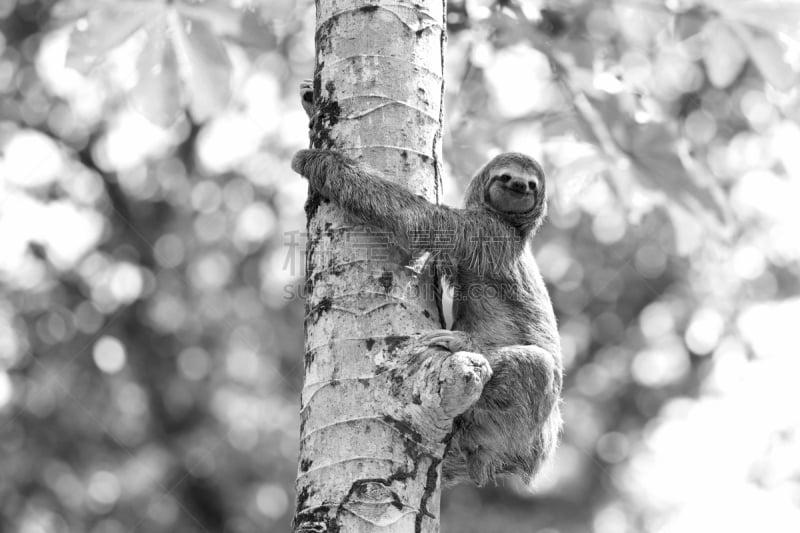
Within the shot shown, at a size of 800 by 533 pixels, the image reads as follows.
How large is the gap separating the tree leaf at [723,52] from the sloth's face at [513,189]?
1.39 meters

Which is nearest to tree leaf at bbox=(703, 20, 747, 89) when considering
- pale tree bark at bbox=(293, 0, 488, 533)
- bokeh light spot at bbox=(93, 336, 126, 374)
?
pale tree bark at bbox=(293, 0, 488, 533)

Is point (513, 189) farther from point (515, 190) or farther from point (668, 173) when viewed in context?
point (668, 173)

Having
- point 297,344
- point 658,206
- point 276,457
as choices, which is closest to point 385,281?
point 658,206

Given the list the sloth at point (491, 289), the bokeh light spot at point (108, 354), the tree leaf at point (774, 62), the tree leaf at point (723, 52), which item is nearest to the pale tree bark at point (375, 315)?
the sloth at point (491, 289)

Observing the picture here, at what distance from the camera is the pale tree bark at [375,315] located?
3.34m

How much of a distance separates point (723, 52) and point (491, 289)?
2107 mm

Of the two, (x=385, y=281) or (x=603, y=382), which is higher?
(x=603, y=382)

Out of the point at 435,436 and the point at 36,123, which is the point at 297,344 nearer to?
the point at 36,123

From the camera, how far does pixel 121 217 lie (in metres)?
17.8

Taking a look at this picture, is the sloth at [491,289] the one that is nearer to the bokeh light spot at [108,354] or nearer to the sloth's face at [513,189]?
the sloth's face at [513,189]

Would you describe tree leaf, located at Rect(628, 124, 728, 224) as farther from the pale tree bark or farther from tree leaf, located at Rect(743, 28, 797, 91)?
the pale tree bark

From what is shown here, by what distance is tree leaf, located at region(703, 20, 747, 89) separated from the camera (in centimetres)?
533

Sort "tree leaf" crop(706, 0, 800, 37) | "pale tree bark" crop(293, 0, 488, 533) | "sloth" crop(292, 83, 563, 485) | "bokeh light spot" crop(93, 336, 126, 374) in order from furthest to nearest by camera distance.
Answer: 1. "bokeh light spot" crop(93, 336, 126, 374)
2. "tree leaf" crop(706, 0, 800, 37)
3. "sloth" crop(292, 83, 563, 485)
4. "pale tree bark" crop(293, 0, 488, 533)

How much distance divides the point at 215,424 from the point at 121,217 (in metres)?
4.86
